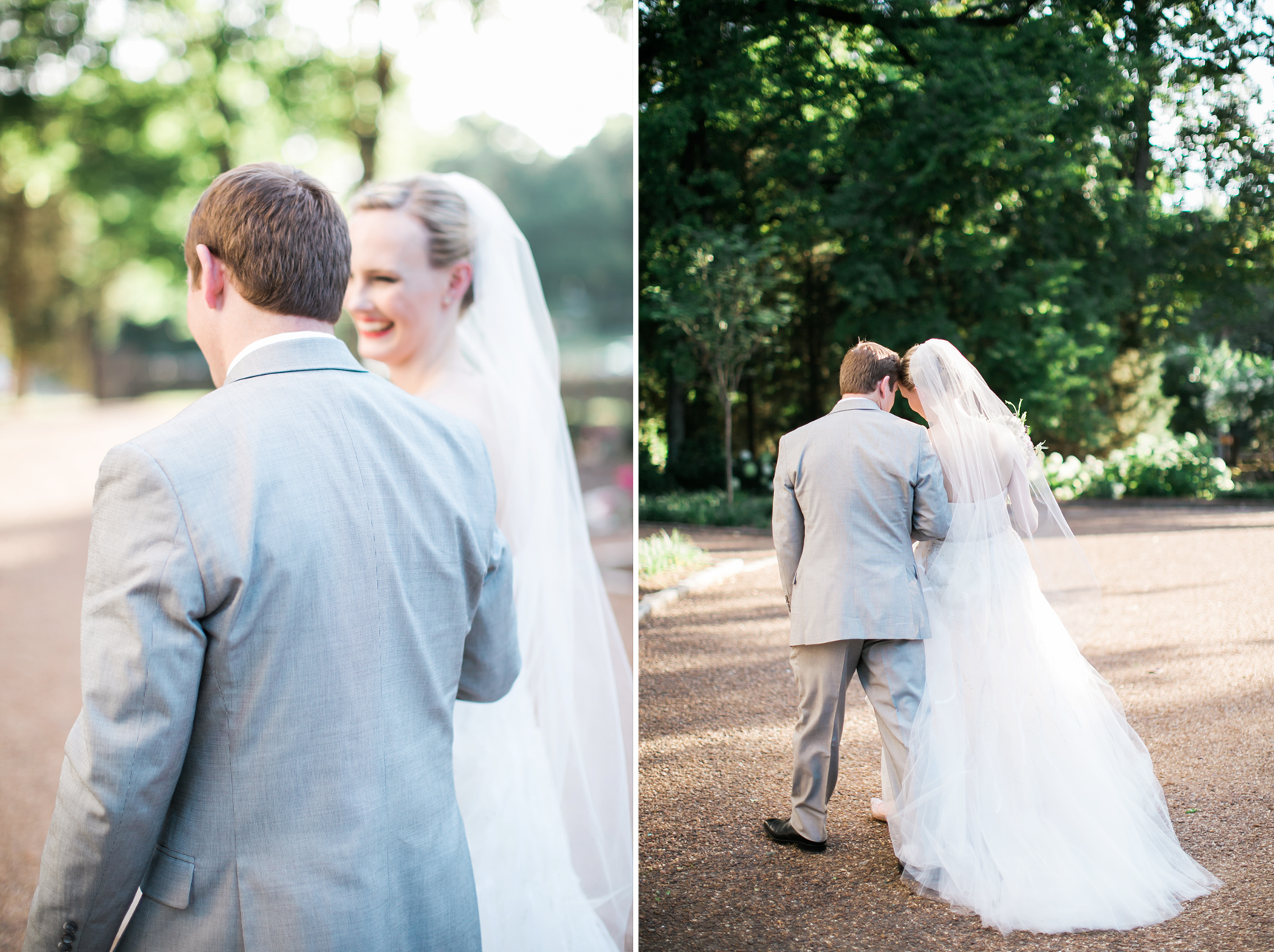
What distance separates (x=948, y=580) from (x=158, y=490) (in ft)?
5.58

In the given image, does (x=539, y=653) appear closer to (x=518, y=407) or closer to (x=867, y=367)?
(x=518, y=407)

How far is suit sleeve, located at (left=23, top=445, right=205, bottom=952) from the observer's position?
0.93m

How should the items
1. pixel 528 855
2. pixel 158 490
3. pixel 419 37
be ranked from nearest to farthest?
pixel 158 490 → pixel 528 855 → pixel 419 37

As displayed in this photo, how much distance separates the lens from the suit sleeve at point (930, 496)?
1955 millimetres

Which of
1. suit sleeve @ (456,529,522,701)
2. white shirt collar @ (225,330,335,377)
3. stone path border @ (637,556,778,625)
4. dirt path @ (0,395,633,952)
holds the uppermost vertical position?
white shirt collar @ (225,330,335,377)

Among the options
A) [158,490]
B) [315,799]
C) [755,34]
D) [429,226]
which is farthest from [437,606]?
[755,34]

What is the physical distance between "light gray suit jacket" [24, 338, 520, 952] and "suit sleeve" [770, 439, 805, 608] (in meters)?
1.10

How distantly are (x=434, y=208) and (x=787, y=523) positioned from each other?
1.23m

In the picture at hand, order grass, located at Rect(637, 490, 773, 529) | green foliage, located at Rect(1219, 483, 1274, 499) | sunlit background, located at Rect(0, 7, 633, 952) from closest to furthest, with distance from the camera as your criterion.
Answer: green foliage, located at Rect(1219, 483, 1274, 499), grass, located at Rect(637, 490, 773, 529), sunlit background, located at Rect(0, 7, 633, 952)

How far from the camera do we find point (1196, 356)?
208 cm

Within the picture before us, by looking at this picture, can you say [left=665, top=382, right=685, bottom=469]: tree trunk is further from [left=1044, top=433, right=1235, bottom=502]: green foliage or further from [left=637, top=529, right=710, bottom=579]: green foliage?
[left=1044, top=433, right=1235, bottom=502]: green foliage

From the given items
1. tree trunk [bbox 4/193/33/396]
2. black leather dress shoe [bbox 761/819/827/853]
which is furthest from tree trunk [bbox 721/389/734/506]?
tree trunk [bbox 4/193/33/396]

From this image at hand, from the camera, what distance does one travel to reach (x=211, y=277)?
1116 mm

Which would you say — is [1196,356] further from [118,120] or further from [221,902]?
[118,120]
